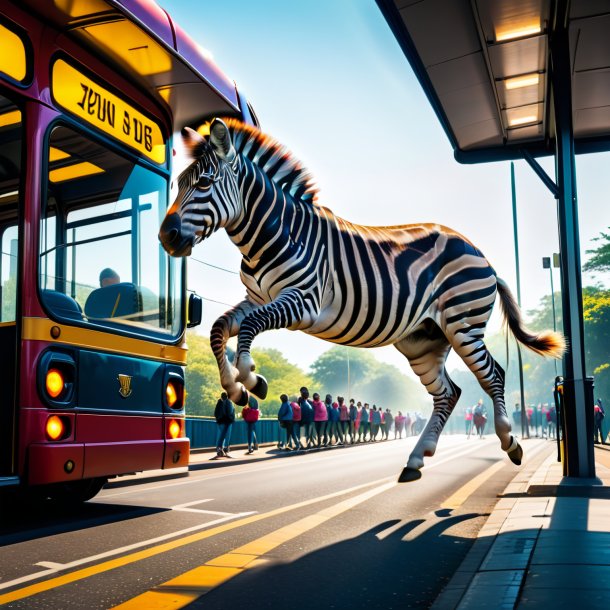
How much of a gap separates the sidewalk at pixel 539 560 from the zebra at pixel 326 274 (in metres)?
0.80

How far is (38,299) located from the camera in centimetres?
512

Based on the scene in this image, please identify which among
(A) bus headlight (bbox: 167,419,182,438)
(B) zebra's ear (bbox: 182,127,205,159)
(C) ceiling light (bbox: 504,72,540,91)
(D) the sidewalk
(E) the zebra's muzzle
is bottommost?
(D) the sidewalk

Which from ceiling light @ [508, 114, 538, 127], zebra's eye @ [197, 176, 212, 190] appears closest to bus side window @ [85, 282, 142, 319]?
A: zebra's eye @ [197, 176, 212, 190]

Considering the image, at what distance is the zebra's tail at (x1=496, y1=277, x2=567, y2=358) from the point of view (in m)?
7.56

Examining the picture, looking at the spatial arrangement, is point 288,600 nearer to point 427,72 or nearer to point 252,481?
point 427,72

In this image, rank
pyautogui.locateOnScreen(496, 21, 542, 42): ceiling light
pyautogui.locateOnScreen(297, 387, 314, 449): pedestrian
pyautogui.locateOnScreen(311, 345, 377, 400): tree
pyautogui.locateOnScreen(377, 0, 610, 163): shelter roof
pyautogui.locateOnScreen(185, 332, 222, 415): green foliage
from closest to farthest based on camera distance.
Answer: pyautogui.locateOnScreen(377, 0, 610, 163): shelter roof
pyautogui.locateOnScreen(496, 21, 542, 42): ceiling light
pyautogui.locateOnScreen(297, 387, 314, 449): pedestrian
pyautogui.locateOnScreen(185, 332, 222, 415): green foliage
pyautogui.locateOnScreen(311, 345, 377, 400): tree

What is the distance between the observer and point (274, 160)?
18.9ft

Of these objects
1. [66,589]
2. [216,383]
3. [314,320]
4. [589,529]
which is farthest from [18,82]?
[216,383]

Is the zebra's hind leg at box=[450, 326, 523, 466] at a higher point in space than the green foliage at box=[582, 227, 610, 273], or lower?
lower

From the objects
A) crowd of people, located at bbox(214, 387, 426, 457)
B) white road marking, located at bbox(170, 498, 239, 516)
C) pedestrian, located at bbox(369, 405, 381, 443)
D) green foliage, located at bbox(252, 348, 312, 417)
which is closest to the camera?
white road marking, located at bbox(170, 498, 239, 516)

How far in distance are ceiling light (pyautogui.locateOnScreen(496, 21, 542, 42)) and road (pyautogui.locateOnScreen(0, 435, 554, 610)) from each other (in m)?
4.93

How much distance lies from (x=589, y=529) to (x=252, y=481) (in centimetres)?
724

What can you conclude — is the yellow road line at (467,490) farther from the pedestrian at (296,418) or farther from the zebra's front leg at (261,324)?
the pedestrian at (296,418)

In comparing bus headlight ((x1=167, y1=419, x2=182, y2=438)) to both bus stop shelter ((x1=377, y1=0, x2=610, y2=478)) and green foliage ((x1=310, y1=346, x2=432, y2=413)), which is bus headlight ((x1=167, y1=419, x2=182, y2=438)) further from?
green foliage ((x1=310, y1=346, x2=432, y2=413))
